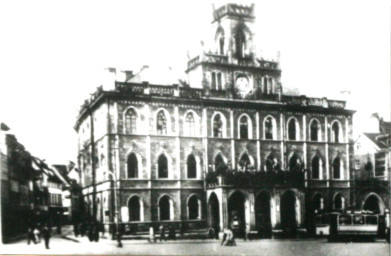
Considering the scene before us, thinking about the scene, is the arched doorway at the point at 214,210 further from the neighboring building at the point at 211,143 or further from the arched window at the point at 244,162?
the arched window at the point at 244,162

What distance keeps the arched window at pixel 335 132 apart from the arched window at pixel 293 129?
0.62m

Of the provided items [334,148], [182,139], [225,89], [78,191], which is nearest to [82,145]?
[78,191]

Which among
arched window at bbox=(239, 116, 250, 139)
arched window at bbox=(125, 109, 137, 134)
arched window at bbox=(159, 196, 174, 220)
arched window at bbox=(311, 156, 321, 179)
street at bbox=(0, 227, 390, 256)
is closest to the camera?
street at bbox=(0, 227, 390, 256)

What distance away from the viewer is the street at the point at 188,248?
9.41m

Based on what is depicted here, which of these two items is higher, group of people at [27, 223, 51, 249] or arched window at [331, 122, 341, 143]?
arched window at [331, 122, 341, 143]

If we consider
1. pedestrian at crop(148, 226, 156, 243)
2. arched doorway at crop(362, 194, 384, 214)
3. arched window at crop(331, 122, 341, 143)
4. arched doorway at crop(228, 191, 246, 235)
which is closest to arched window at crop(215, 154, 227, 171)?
arched doorway at crop(228, 191, 246, 235)

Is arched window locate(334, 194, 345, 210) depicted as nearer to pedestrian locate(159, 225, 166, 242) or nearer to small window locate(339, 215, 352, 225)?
small window locate(339, 215, 352, 225)

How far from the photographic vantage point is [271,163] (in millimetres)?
11438

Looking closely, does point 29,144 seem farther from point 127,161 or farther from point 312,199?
point 312,199

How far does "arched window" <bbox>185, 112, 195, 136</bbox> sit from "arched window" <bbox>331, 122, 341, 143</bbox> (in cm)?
242

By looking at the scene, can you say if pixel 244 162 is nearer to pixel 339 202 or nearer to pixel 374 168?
pixel 339 202

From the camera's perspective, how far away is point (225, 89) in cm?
1147

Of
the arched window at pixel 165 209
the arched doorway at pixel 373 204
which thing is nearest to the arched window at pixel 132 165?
the arched window at pixel 165 209

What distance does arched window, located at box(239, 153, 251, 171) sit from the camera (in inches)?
452
